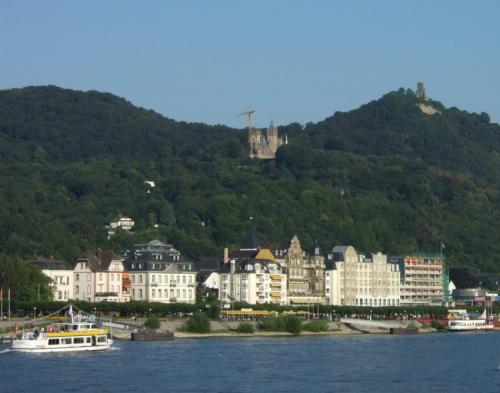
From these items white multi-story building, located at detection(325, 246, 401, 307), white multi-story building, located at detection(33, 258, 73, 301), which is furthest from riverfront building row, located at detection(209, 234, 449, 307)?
white multi-story building, located at detection(33, 258, 73, 301)

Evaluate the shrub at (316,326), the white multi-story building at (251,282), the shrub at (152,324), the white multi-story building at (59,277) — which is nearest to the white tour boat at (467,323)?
the shrub at (316,326)

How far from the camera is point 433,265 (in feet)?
655

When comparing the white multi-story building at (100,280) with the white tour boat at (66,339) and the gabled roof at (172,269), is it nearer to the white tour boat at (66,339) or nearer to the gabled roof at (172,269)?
the gabled roof at (172,269)

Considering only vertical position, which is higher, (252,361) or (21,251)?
(21,251)

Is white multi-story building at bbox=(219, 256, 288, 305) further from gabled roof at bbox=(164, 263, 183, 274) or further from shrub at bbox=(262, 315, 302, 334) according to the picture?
shrub at bbox=(262, 315, 302, 334)

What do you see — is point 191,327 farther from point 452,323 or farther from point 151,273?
point 452,323

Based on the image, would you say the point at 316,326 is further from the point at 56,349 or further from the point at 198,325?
the point at 56,349

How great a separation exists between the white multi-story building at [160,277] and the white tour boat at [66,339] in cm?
4794

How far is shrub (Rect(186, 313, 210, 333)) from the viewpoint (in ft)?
421

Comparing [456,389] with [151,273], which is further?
[151,273]

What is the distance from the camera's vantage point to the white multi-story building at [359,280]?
180125 millimetres

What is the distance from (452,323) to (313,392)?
82550 mm

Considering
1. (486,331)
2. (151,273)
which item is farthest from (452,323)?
(151,273)

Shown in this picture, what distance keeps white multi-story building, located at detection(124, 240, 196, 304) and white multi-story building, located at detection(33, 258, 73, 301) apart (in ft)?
23.1
